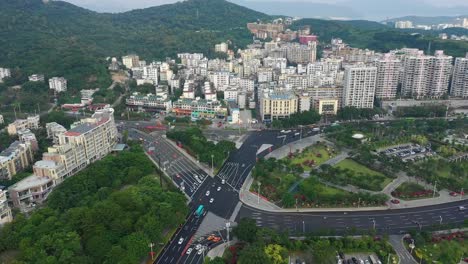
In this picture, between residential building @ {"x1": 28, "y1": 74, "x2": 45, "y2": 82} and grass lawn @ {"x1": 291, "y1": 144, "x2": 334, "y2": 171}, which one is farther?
residential building @ {"x1": 28, "y1": 74, "x2": 45, "y2": 82}

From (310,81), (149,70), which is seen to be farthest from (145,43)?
(310,81)

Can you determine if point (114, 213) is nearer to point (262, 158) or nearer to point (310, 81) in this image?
point (262, 158)

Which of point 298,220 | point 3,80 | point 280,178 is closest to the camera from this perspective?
point 298,220

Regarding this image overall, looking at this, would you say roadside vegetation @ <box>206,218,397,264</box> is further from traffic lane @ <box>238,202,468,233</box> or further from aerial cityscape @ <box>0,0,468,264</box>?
traffic lane @ <box>238,202,468,233</box>

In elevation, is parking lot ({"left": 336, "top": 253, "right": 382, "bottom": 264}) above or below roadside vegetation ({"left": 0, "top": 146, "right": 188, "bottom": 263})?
below

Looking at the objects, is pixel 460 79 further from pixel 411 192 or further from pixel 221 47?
pixel 221 47

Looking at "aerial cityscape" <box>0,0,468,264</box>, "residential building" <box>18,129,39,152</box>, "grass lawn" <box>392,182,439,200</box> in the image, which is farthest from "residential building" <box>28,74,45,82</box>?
"grass lawn" <box>392,182,439,200</box>

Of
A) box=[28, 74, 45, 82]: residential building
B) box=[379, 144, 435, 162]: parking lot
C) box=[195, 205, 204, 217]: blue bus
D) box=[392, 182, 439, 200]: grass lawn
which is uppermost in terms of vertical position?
box=[28, 74, 45, 82]: residential building
